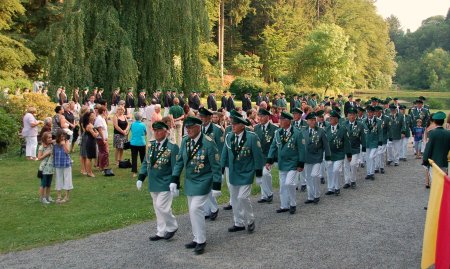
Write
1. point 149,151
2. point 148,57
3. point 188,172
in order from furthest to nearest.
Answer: point 148,57
point 149,151
point 188,172

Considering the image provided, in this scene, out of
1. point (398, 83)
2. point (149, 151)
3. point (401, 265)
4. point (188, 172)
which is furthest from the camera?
point (398, 83)

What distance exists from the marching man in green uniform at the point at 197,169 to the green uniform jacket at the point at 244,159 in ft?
3.09

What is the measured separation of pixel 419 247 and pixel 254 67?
53326 millimetres

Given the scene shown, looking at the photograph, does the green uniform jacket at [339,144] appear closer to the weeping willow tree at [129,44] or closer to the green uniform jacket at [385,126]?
the green uniform jacket at [385,126]

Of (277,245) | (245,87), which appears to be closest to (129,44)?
(277,245)

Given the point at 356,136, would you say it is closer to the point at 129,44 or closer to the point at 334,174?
the point at 334,174

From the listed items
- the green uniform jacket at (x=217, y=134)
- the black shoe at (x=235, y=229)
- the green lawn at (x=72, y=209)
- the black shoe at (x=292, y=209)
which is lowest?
the green lawn at (x=72, y=209)

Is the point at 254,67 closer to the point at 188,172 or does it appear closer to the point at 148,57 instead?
the point at 148,57

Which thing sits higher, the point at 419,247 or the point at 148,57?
the point at 148,57

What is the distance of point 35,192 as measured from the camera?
13.1 m

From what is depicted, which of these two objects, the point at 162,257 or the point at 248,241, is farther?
the point at 248,241

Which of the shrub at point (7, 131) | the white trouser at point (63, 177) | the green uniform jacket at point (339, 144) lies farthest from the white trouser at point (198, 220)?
the shrub at point (7, 131)

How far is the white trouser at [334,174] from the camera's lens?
12719 millimetres

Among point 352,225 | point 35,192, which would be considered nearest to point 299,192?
point 352,225
